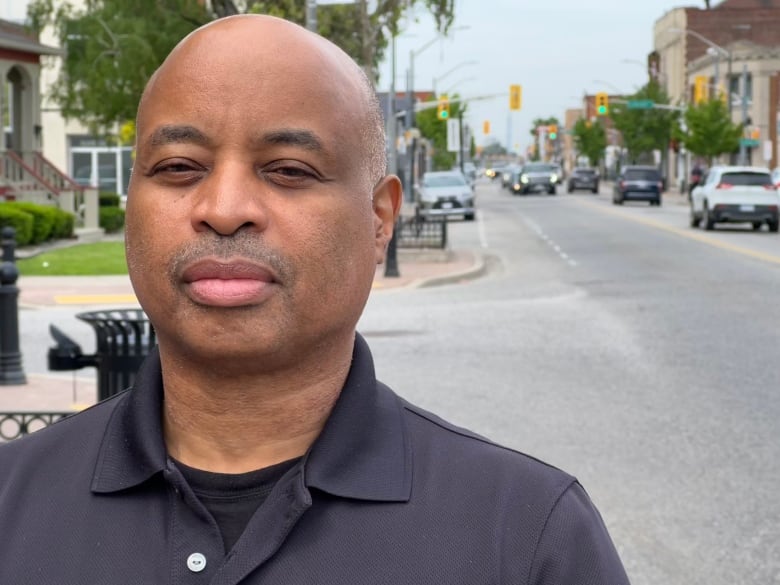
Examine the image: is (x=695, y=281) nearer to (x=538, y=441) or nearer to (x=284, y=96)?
(x=538, y=441)

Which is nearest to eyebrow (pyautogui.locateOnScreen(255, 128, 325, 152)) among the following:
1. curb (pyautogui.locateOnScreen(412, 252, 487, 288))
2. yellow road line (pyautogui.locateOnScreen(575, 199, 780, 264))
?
curb (pyautogui.locateOnScreen(412, 252, 487, 288))

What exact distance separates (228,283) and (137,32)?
104 feet

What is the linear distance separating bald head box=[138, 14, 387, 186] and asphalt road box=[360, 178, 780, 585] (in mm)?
4726

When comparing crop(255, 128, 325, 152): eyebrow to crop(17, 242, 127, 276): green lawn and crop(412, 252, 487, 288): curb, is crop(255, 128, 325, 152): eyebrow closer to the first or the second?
crop(412, 252, 487, 288): curb

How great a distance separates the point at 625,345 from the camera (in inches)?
552

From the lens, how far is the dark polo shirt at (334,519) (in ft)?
5.08

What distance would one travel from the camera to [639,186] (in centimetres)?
6231

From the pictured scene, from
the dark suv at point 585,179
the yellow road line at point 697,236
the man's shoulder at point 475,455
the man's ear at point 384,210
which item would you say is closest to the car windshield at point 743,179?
the yellow road line at point 697,236

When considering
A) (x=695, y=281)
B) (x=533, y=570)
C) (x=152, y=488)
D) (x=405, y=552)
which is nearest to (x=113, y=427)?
(x=152, y=488)

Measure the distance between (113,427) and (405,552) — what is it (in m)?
0.42

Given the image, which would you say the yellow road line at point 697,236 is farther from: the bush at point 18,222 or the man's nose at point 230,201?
the man's nose at point 230,201

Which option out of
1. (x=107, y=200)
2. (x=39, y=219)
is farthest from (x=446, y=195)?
(x=39, y=219)

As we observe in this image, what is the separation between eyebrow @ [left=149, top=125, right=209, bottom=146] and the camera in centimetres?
161

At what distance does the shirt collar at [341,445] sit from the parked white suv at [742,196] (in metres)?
36.0
